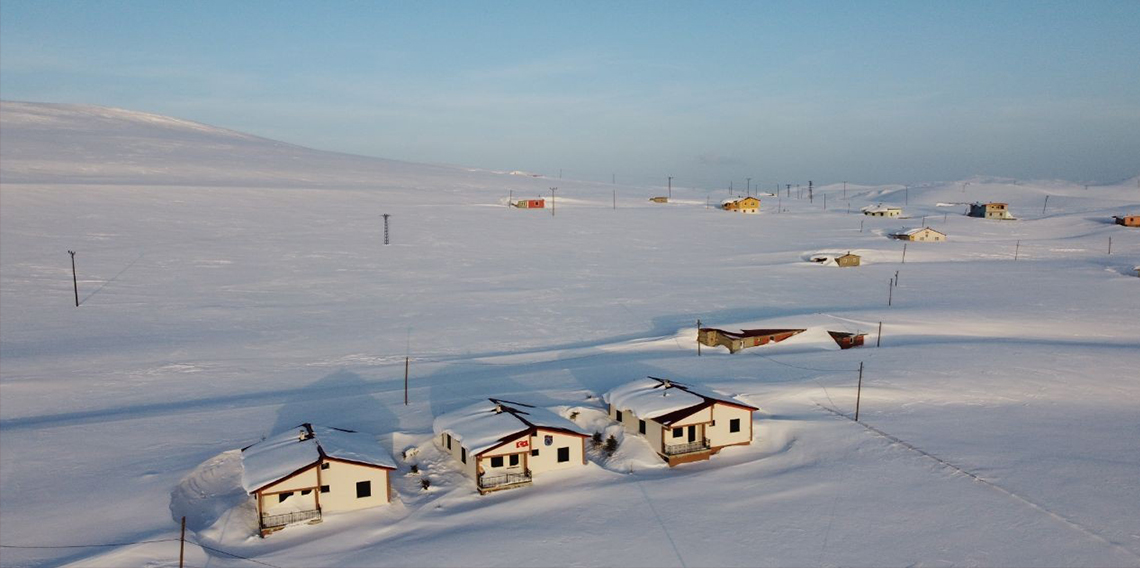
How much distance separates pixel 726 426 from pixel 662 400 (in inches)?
70.8

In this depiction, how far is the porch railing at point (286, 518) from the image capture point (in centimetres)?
1569

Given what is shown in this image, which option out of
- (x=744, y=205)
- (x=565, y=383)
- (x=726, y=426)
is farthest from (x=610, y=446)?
(x=744, y=205)

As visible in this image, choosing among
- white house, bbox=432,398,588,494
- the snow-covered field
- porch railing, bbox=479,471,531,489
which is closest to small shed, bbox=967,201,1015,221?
the snow-covered field

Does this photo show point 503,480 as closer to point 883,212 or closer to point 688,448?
point 688,448

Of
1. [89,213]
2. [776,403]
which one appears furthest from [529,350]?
[89,213]

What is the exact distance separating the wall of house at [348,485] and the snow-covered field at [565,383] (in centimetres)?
38

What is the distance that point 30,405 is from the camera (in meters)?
24.0

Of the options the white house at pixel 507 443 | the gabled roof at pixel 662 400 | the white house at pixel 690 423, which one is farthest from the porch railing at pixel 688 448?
the white house at pixel 507 443

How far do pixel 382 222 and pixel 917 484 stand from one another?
2534 inches

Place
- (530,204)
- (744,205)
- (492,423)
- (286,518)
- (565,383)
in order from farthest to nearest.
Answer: (744,205) < (530,204) < (565,383) < (492,423) < (286,518)

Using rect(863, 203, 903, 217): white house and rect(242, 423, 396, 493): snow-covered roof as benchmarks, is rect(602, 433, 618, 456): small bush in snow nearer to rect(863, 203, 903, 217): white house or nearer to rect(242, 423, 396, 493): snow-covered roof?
rect(242, 423, 396, 493): snow-covered roof

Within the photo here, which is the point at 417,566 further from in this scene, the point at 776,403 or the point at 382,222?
the point at 382,222

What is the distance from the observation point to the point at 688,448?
19.0 meters

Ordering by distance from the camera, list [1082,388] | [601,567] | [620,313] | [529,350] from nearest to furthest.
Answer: [601,567], [1082,388], [529,350], [620,313]
